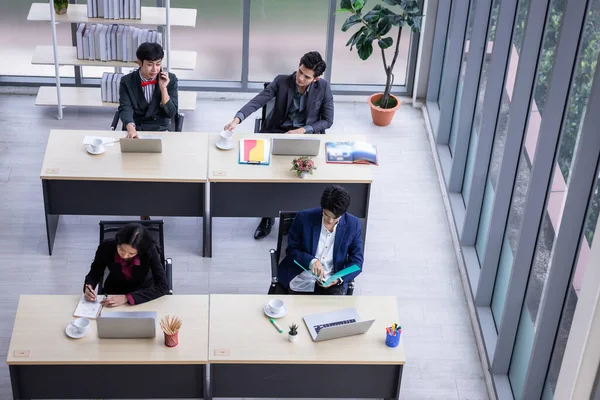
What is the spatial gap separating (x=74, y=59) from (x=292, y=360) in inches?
189

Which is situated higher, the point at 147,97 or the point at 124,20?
the point at 124,20

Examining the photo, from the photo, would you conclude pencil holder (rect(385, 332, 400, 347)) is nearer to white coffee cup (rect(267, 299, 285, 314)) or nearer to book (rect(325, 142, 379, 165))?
white coffee cup (rect(267, 299, 285, 314))

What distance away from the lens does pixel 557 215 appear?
5.48m

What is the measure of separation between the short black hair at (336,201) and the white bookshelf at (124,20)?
3.47 m

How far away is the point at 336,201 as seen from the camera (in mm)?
5750

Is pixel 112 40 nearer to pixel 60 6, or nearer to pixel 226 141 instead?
pixel 60 6

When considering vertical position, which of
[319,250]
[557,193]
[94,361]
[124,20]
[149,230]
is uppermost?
[124,20]

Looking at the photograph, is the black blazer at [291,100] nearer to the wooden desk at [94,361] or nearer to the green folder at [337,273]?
the green folder at [337,273]

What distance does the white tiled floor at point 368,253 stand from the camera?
21.4 feet

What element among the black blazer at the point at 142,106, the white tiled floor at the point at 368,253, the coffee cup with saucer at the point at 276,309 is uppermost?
the black blazer at the point at 142,106

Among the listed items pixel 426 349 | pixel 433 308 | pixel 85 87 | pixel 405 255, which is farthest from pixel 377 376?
pixel 85 87

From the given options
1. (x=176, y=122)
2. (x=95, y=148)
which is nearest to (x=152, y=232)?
(x=95, y=148)

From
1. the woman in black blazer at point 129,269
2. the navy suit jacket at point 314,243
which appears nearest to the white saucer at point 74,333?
the woman in black blazer at point 129,269

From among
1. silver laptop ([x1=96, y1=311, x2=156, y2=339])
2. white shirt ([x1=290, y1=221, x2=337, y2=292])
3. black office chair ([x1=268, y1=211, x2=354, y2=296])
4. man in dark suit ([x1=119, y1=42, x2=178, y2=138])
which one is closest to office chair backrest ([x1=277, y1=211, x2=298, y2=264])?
black office chair ([x1=268, y1=211, x2=354, y2=296])
